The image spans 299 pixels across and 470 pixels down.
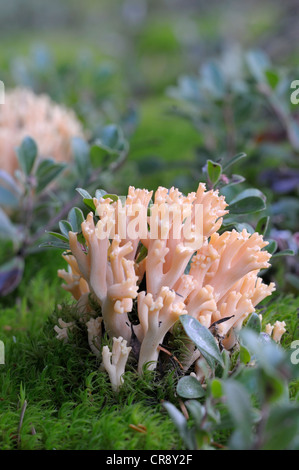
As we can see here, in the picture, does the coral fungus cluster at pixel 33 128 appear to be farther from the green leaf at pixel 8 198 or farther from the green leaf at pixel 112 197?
the green leaf at pixel 112 197

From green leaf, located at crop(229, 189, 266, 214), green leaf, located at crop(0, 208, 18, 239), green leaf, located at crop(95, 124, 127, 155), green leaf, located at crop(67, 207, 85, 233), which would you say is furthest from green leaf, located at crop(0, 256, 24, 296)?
green leaf, located at crop(229, 189, 266, 214)

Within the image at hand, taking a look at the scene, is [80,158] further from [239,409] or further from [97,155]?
[239,409]

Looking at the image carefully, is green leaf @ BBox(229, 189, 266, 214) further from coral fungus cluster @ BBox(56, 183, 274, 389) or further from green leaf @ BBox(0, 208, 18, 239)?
green leaf @ BBox(0, 208, 18, 239)

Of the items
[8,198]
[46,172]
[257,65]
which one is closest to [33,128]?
[8,198]

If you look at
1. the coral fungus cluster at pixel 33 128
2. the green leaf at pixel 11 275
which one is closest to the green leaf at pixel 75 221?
the green leaf at pixel 11 275

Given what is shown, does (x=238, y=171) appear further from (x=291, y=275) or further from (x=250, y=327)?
(x=250, y=327)

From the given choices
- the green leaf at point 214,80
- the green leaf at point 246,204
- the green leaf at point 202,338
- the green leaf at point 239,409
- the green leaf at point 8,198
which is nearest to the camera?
the green leaf at point 239,409
